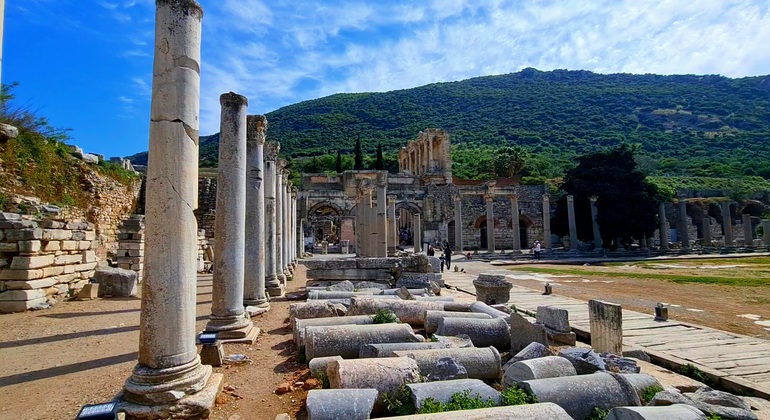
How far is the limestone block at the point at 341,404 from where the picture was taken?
12.6 ft

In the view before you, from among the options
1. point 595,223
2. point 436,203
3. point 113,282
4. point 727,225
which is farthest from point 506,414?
point 727,225

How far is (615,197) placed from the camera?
38.6m

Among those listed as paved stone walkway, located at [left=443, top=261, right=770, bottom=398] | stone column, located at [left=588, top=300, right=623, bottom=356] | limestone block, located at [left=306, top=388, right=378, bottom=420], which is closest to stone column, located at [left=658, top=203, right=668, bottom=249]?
paved stone walkway, located at [left=443, top=261, right=770, bottom=398]

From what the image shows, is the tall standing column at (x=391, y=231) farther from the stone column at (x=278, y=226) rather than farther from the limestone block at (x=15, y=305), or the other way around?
the limestone block at (x=15, y=305)

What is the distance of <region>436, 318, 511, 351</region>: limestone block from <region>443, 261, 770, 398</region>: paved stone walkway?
2.00 metres

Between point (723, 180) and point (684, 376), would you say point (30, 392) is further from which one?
point (723, 180)

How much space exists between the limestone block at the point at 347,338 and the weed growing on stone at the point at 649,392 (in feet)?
10.0

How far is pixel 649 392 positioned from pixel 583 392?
1031 millimetres

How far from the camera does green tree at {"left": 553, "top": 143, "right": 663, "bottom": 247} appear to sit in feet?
125

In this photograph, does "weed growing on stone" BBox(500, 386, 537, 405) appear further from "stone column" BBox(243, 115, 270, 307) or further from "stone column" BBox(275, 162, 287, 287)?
"stone column" BBox(275, 162, 287, 287)

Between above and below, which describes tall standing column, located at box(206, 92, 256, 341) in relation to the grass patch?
above

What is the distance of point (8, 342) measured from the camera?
6.98 m

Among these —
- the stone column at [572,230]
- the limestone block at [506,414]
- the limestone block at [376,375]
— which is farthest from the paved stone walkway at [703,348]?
the stone column at [572,230]

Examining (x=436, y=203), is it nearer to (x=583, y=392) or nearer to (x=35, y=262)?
(x=35, y=262)
